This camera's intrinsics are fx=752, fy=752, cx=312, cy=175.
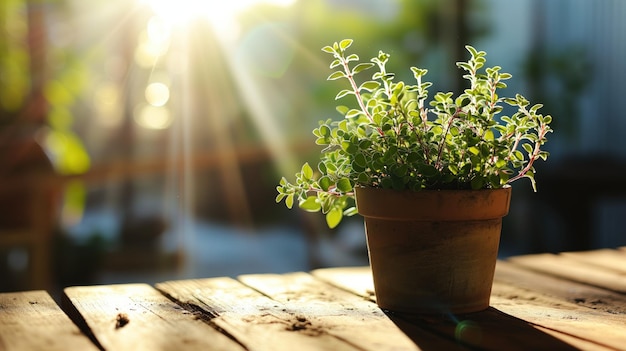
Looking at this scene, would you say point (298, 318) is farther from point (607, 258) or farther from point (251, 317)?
point (607, 258)

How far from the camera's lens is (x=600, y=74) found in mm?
4883

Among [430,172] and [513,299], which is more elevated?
[430,172]

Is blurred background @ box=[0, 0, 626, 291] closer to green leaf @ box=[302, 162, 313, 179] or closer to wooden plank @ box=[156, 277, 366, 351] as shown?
wooden plank @ box=[156, 277, 366, 351]

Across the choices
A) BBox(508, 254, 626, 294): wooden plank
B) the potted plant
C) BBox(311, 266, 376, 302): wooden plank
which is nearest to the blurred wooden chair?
BBox(311, 266, 376, 302): wooden plank

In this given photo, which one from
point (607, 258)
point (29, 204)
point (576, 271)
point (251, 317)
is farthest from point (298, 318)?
point (29, 204)

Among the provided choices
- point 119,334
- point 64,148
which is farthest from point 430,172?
point 64,148

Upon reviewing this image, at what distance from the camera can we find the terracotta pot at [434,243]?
963 mm

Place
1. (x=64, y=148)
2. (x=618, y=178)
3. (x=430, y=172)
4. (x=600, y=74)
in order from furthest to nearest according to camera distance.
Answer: (x=64, y=148)
(x=600, y=74)
(x=618, y=178)
(x=430, y=172)

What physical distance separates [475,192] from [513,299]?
0.83 feet

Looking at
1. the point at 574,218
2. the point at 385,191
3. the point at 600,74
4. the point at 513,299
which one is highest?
the point at 600,74

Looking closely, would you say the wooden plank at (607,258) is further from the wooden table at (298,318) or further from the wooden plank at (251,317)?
the wooden plank at (251,317)

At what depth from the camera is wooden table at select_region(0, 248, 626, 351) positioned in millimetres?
839

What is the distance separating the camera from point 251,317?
97 centimetres

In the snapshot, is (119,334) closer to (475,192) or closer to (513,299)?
(475,192)
